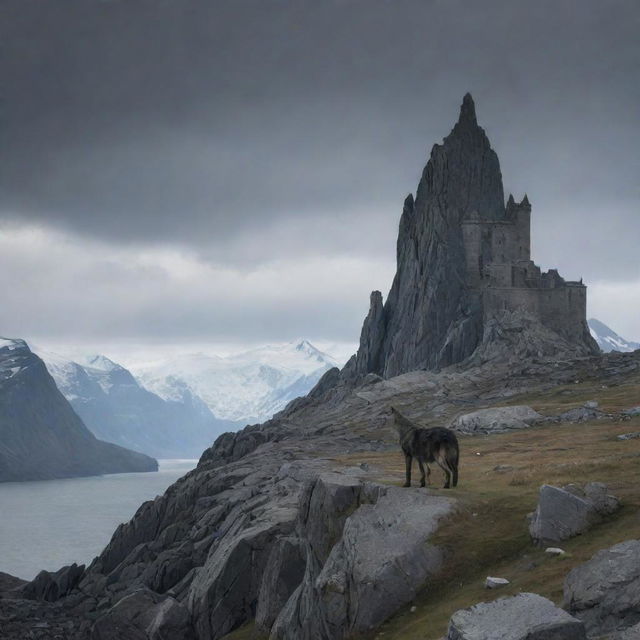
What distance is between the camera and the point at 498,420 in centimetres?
9725

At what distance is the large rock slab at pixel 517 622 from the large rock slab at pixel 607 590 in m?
1.94

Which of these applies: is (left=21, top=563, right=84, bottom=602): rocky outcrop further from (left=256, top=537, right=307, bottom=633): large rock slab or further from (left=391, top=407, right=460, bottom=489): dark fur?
(left=391, top=407, right=460, bottom=489): dark fur

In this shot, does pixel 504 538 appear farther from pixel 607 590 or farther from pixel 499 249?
pixel 499 249

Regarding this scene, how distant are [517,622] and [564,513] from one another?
1037 cm

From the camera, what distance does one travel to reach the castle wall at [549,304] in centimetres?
17650

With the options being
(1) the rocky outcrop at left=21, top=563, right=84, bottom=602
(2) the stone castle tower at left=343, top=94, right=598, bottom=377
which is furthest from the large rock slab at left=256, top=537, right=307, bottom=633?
(2) the stone castle tower at left=343, top=94, right=598, bottom=377

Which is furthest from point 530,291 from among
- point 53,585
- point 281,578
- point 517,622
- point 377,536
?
point 517,622

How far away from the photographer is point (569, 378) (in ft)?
451

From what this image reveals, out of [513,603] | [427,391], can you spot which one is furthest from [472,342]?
[513,603]

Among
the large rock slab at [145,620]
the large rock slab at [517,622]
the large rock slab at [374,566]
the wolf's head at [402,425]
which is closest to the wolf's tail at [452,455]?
the large rock slab at [374,566]

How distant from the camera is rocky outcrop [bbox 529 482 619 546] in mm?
30219

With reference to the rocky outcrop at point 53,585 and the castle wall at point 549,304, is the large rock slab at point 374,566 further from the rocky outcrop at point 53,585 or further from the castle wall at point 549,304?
A: the castle wall at point 549,304

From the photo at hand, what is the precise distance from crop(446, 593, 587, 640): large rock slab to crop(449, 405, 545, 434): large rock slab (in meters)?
72.9

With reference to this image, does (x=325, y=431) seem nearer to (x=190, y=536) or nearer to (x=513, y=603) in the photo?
(x=190, y=536)
